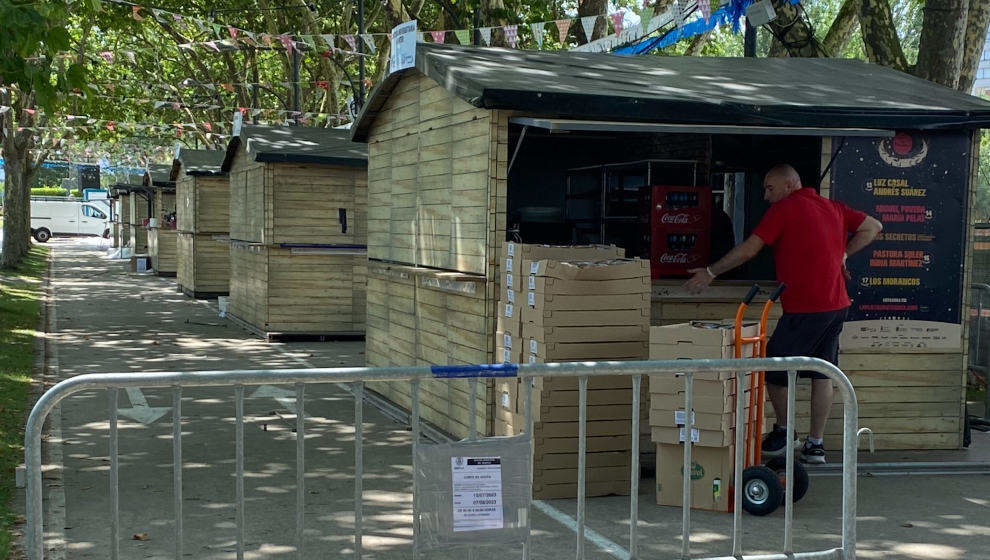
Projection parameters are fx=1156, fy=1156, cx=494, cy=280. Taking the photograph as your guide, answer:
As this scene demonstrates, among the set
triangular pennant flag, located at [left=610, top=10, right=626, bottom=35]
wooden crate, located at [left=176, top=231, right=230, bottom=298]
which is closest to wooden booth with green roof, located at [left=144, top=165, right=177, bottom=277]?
wooden crate, located at [left=176, top=231, right=230, bottom=298]

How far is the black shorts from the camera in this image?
26.2ft

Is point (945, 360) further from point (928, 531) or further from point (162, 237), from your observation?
point (162, 237)

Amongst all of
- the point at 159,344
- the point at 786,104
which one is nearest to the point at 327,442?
the point at 786,104

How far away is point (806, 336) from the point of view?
26.3 ft

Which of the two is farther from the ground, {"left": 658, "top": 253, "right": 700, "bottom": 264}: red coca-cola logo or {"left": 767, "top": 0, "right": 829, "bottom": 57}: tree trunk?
{"left": 767, "top": 0, "right": 829, "bottom": 57}: tree trunk

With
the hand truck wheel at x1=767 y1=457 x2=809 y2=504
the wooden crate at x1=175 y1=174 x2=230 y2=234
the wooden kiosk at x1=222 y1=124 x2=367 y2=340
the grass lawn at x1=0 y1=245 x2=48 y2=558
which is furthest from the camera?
the wooden crate at x1=175 y1=174 x2=230 y2=234

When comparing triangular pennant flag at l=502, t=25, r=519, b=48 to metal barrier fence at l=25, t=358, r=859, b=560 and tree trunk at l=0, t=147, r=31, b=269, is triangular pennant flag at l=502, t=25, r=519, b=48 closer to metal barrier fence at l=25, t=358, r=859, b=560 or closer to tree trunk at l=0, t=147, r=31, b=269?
metal barrier fence at l=25, t=358, r=859, b=560

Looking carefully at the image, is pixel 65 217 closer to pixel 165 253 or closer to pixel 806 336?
pixel 165 253

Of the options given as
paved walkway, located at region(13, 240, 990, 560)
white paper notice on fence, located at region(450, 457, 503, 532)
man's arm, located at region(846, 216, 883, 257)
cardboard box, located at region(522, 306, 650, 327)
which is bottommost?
paved walkway, located at region(13, 240, 990, 560)

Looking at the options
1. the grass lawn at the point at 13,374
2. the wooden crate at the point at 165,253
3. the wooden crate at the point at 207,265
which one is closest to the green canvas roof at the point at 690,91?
the grass lawn at the point at 13,374

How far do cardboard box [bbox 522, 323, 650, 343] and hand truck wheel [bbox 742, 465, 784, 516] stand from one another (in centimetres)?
118

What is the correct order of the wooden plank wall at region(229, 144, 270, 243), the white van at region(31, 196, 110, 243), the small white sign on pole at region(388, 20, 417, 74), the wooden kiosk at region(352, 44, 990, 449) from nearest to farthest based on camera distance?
the wooden kiosk at region(352, 44, 990, 449)
the small white sign on pole at region(388, 20, 417, 74)
the wooden plank wall at region(229, 144, 270, 243)
the white van at region(31, 196, 110, 243)

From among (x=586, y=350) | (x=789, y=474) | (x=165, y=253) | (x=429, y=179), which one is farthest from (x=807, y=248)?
(x=165, y=253)

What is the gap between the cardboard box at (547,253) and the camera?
7832 mm
